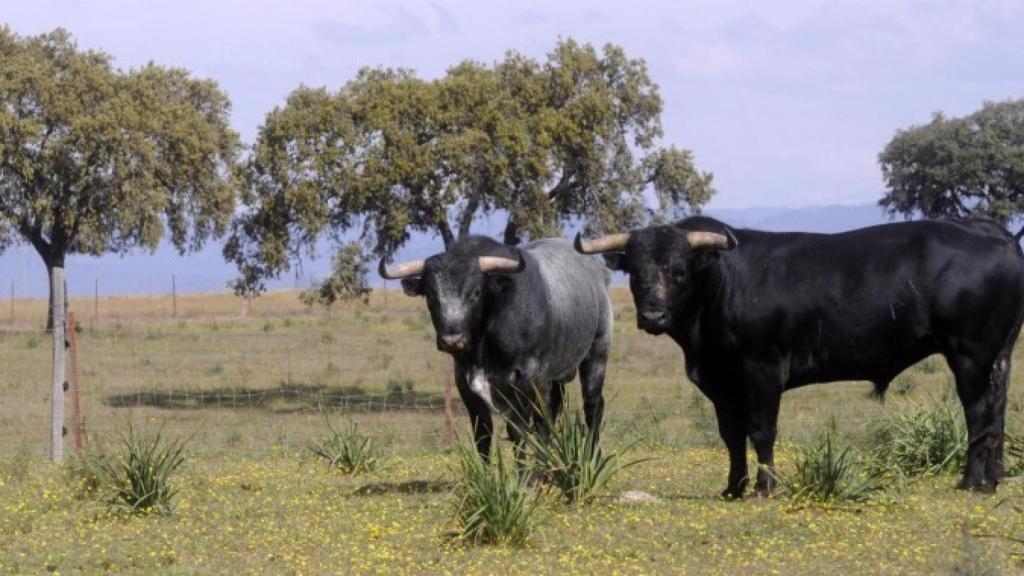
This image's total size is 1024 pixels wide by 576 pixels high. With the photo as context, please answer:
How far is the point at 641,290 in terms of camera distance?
10.7 m

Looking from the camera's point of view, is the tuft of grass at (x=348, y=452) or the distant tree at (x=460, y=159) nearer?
the tuft of grass at (x=348, y=452)

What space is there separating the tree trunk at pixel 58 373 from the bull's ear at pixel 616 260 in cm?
664

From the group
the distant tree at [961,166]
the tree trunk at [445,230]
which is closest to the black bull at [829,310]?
the tree trunk at [445,230]

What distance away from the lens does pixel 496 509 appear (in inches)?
372

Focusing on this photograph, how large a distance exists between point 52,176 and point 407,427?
20879 mm

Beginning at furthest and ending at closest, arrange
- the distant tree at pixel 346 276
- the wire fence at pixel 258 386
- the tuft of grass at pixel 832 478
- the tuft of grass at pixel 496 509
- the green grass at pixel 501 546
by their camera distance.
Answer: the distant tree at pixel 346 276 < the wire fence at pixel 258 386 < the tuft of grass at pixel 832 478 < the tuft of grass at pixel 496 509 < the green grass at pixel 501 546

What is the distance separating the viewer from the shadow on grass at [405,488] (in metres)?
12.1

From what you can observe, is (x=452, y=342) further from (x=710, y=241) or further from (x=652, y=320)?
(x=710, y=241)

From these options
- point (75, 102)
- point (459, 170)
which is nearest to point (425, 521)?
point (459, 170)

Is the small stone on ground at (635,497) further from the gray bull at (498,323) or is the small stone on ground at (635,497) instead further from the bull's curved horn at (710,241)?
the bull's curved horn at (710,241)

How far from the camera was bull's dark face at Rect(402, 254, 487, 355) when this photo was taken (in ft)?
35.8

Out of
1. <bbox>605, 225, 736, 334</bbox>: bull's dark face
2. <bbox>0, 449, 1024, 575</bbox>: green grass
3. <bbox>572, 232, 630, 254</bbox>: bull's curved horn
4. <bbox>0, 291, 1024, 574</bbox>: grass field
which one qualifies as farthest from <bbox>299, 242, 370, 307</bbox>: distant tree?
<bbox>605, 225, 736, 334</bbox>: bull's dark face

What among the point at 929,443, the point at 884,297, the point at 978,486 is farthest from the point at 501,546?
the point at 929,443

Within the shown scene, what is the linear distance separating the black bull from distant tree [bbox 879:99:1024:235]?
4082cm
